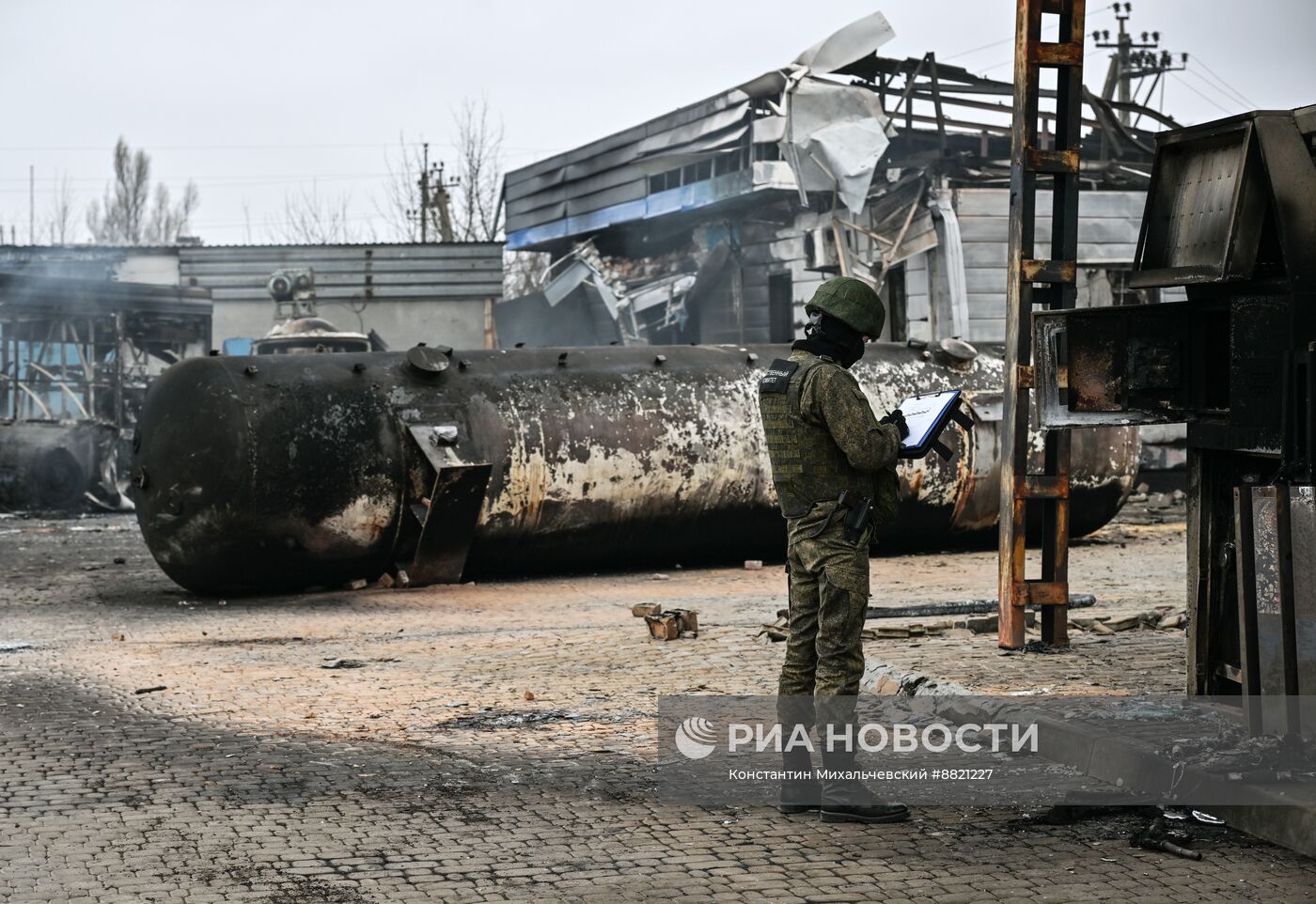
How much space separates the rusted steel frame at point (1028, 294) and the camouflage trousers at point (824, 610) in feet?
9.77

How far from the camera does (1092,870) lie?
4266 mm

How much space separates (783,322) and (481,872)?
17.9 m

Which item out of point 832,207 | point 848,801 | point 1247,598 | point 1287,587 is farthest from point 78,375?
point 1287,587

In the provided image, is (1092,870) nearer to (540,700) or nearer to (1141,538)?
(540,700)

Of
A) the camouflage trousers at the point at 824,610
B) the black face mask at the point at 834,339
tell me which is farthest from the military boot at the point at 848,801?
the black face mask at the point at 834,339

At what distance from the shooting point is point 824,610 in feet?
15.9

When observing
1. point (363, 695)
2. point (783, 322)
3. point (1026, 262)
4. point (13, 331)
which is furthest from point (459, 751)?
point (13, 331)

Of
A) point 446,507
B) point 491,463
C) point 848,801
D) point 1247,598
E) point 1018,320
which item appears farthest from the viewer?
point 491,463

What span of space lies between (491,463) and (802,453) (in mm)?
6080

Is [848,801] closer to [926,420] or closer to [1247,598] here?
[926,420]

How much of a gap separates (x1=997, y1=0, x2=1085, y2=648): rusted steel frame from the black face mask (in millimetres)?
2950

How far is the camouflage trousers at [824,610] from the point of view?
4836mm

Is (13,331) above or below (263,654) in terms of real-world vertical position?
above

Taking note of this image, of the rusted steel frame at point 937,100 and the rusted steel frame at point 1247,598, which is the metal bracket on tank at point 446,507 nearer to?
the rusted steel frame at point 1247,598
